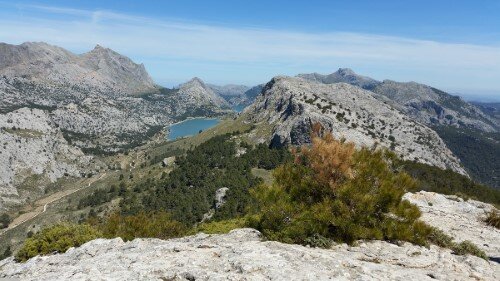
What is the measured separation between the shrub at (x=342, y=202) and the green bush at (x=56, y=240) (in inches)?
639

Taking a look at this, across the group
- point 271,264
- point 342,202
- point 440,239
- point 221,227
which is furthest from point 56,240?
point 440,239

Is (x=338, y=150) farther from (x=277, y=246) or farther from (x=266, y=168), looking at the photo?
(x=266, y=168)

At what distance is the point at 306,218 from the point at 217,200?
107 metres

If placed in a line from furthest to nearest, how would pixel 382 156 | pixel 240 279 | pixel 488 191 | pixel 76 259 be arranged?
pixel 488 191 → pixel 382 156 → pixel 76 259 → pixel 240 279

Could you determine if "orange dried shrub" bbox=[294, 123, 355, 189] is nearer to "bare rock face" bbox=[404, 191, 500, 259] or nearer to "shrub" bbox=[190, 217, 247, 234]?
"shrub" bbox=[190, 217, 247, 234]

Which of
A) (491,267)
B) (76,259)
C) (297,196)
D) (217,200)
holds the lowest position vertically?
(217,200)

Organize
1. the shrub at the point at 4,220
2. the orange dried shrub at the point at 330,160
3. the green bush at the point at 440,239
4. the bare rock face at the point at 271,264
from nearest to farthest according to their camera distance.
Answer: the bare rock face at the point at 271,264
the green bush at the point at 440,239
the orange dried shrub at the point at 330,160
the shrub at the point at 4,220

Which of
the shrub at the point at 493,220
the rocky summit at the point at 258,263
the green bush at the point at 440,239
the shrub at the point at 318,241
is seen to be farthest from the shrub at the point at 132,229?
the shrub at the point at 493,220

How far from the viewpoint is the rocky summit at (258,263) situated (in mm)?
16734

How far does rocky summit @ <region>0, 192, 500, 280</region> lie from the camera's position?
54.9 ft

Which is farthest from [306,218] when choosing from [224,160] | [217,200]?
[224,160]

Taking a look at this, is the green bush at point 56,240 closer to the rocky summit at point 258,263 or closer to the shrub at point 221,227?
the rocky summit at point 258,263

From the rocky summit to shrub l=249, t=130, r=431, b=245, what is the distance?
1068 mm

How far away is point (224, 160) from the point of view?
617ft
